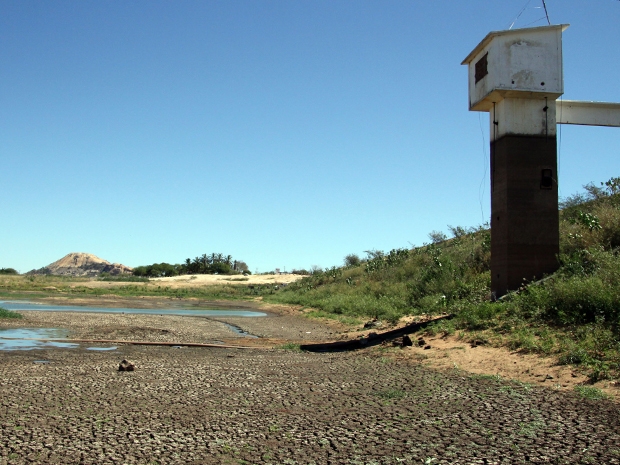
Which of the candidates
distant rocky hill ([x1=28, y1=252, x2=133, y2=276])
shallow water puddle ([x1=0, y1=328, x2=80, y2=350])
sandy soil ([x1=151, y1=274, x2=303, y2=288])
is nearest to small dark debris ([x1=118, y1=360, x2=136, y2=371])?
shallow water puddle ([x1=0, y1=328, x2=80, y2=350])

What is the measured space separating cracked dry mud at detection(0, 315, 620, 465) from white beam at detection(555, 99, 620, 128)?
9587mm

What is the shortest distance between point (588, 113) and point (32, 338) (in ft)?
56.0

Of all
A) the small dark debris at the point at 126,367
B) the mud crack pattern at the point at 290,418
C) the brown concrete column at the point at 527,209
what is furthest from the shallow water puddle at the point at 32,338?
the brown concrete column at the point at 527,209

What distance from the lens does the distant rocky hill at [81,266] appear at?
520 ft

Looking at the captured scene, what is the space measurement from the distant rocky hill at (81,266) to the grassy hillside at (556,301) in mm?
143129

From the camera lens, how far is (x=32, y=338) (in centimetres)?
1623

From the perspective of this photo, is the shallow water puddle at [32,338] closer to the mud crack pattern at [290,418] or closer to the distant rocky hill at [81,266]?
the mud crack pattern at [290,418]

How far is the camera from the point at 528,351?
35.9 feet

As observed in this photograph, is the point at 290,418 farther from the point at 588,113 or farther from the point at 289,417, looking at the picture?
the point at 588,113

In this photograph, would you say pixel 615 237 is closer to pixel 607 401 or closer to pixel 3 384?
pixel 607 401

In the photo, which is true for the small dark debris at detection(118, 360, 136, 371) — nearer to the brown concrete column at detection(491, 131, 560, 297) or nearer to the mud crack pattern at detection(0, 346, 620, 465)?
the mud crack pattern at detection(0, 346, 620, 465)

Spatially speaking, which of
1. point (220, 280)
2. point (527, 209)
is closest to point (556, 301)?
point (527, 209)

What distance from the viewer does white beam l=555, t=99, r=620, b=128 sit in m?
16.5

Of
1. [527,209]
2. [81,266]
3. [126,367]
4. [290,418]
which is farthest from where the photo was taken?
[81,266]
